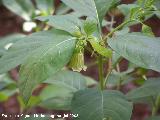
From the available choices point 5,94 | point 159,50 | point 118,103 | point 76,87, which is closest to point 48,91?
point 5,94

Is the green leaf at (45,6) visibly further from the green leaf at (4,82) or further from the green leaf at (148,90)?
the green leaf at (148,90)

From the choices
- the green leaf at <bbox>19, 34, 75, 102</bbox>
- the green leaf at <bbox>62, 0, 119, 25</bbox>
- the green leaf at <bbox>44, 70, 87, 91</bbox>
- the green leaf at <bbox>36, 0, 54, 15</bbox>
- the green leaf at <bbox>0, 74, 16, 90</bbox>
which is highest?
the green leaf at <bbox>36, 0, 54, 15</bbox>

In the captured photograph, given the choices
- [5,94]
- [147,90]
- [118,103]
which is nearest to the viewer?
[118,103]

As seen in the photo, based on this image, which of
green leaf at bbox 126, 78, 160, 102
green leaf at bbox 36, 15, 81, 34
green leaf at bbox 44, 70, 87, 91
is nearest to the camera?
green leaf at bbox 36, 15, 81, 34

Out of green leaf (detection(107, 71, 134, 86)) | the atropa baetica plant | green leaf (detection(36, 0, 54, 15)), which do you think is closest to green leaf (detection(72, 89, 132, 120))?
the atropa baetica plant

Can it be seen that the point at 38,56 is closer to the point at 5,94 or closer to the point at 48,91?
the point at 5,94

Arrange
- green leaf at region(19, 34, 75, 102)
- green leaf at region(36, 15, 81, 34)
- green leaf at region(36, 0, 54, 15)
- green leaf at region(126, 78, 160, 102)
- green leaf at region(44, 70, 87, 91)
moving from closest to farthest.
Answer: green leaf at region(19, 34, 75, 102) < green leaf at region(36, 15, 81, 34) < green leaf at region(126, 78, 160, 102) < green leaf at region(44, 70, 87, 91) < green leaf at region(36, 0, 54, 15)

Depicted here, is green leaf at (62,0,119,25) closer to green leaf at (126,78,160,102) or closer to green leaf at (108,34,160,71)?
green leaf at (108,34,160,71)
